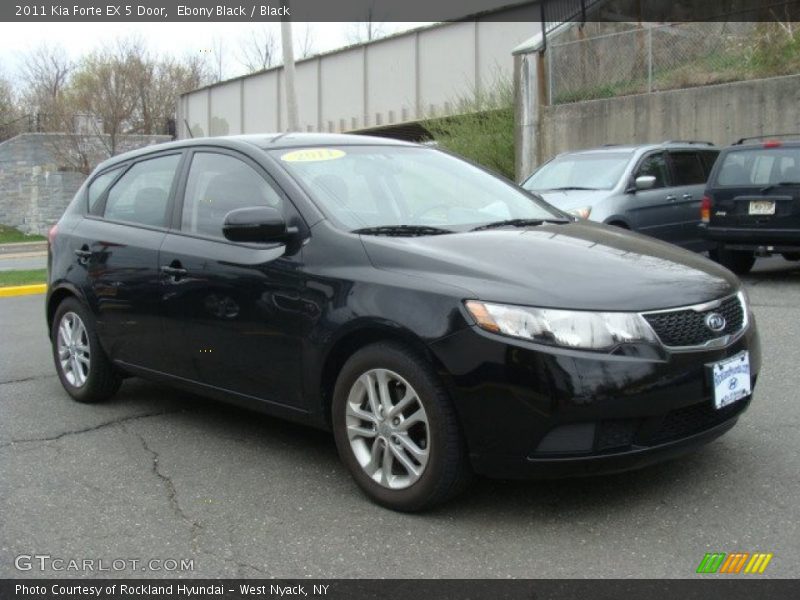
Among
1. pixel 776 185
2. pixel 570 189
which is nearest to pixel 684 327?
pixel 776 185

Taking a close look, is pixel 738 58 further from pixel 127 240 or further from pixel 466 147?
pixel 127 240

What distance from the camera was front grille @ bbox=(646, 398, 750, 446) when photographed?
3475 mm

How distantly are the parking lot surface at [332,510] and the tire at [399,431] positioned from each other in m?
0.13

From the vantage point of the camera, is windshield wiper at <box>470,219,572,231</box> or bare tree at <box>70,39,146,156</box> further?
bare tree at <box>70,39,146,156</box>

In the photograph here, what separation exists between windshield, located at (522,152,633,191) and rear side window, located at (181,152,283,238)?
6.91 metres

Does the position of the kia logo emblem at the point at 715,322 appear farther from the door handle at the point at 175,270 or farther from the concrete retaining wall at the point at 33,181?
the concrete retaining wall at the point at 33,181

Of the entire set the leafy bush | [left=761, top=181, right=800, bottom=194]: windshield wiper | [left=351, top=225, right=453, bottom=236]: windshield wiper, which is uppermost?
the leafy bush

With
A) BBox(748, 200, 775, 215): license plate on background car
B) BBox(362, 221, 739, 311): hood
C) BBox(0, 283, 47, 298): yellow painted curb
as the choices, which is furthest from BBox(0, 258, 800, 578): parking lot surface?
Answer: BBox(0, 283, 47, 298): yellow painted curb

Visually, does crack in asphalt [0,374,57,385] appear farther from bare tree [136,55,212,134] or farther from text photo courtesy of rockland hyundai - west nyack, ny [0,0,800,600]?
bare tree [136,55,212,134]

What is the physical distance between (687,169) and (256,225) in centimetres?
915

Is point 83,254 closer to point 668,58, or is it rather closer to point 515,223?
point 515,223

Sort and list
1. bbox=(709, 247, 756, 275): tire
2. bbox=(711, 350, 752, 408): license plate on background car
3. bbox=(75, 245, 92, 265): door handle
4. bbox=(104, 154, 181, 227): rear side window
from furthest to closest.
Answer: bbox=(709, 247, 756, 275): tire, bbox=(75, 245, 92, 265): door handle, bbox=(104, 154, 181, 227): rear side window, bbox=(711, 350, 752, 408): license plate on background car

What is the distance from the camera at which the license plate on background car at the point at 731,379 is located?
3.56 metres
